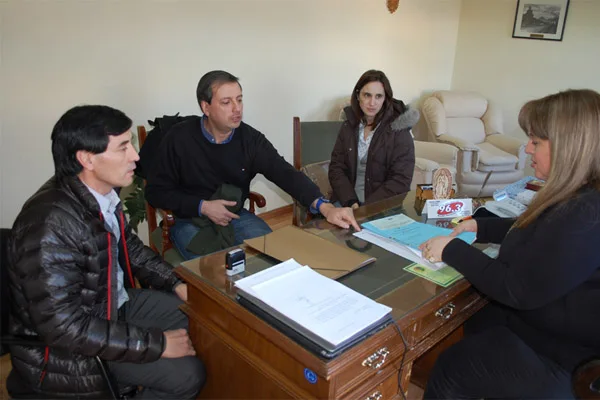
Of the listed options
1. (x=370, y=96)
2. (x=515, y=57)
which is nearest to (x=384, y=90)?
(x=370, y=96)

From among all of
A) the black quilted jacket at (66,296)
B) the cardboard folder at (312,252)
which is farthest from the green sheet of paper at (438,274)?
the black quilted jacket at (66,296)

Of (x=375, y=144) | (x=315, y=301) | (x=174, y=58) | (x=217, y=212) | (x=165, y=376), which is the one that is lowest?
(x=165, y=376)

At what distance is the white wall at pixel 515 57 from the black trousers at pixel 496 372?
4.17 metres

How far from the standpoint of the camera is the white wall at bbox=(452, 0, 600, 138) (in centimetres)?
436

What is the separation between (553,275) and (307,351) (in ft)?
2.09

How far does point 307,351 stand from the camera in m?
0.99

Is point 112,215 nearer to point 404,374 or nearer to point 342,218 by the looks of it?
point 342,218

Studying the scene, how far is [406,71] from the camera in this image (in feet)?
15.1

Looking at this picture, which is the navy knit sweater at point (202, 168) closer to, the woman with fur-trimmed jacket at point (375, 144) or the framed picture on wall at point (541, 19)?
the woman with fur-trimmed jacket at point (375, 144)

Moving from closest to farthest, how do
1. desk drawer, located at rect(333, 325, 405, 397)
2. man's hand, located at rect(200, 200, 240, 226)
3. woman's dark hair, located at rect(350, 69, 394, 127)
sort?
desk drawer, located at rect(333, 325, 405, 397)
man's hand, located at rect(200, 200, 240, 226)
woman's dark hair, located at rect(350, 69, 394, 127)

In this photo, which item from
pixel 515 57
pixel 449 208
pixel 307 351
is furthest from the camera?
pixel 515 57

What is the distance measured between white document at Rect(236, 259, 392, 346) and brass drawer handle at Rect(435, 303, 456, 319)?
0.29 metres

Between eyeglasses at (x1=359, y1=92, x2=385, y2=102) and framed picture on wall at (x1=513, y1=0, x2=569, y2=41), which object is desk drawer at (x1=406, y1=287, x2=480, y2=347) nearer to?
eyeglasses at (x1=359, y1=92, x2=385, y2=102)

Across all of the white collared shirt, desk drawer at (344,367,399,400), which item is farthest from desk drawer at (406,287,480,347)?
the white collared shirt
